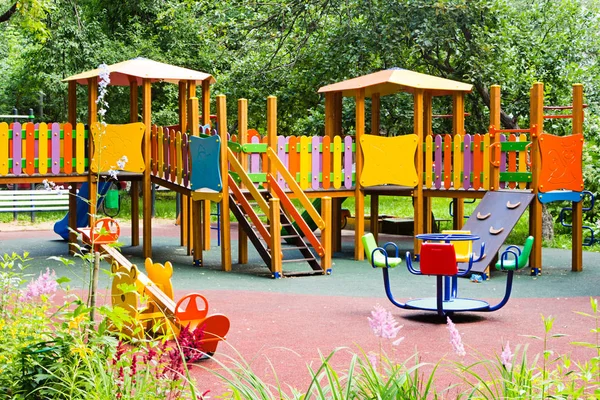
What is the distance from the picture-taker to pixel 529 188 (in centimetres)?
1374

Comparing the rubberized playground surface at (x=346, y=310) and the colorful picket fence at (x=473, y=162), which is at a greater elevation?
the colorful picket fence at (x=473, y=162)

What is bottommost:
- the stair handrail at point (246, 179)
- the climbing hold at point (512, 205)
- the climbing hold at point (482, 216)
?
the climbing hold at point (482, 216)

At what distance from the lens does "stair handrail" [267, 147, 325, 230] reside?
1305cm

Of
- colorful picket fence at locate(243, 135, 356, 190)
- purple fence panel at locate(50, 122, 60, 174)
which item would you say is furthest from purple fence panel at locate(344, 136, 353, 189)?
purple fence panel at locate(50, 122, 60, 174)

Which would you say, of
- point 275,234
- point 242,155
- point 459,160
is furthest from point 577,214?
point 242,155

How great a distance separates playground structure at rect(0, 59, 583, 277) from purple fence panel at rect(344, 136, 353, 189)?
0.02m

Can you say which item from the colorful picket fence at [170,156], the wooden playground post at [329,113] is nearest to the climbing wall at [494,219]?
the wooden playground post at [329,113]

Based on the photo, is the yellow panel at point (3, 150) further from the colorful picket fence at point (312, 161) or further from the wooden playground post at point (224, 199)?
the colorful picket fence at point (312, 161)

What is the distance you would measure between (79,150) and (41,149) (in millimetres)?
616

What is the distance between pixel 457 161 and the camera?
1441cm

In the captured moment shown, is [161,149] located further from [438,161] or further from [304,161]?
[438,161]

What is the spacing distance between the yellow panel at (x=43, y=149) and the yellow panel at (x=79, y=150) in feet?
1.65

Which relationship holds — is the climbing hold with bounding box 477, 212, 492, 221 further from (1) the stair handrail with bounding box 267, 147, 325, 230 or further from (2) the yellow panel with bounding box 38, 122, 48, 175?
(2) the yellow panel with bounding box 38, 122, 48, 175

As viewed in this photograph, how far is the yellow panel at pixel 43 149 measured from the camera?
46.9 feet
